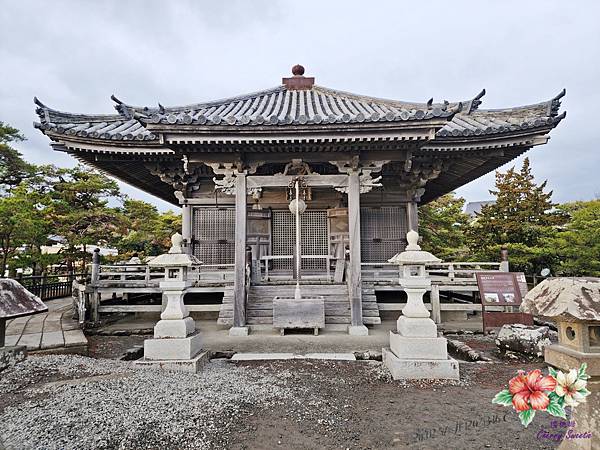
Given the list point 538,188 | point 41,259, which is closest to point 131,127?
point 41,259

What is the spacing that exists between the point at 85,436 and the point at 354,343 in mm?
5073

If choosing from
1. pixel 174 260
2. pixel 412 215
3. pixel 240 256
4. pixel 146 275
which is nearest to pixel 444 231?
pixel 412 215

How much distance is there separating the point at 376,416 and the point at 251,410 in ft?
4.73

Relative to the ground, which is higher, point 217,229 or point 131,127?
point 131,127

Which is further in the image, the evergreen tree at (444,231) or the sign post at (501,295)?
the evergreen tree at (444,231)

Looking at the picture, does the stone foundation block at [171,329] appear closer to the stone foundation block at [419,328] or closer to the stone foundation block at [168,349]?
the stone foundation block at [168,349]

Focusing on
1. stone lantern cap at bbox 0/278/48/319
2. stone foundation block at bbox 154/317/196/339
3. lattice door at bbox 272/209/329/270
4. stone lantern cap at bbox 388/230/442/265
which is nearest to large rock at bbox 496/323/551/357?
stone lantern cap at bbox 388/230/442/265

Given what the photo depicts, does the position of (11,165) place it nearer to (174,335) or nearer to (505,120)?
(174,335)

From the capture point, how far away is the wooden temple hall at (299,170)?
735 centimetres

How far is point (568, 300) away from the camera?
209cm

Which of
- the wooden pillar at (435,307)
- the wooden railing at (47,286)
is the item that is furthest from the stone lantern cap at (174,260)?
the wooden railing at (47,286)

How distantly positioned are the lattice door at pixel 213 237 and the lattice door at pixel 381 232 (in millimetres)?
4434

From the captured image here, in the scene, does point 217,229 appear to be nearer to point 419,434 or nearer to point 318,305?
point 318,305

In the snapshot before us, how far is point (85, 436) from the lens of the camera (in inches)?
128
